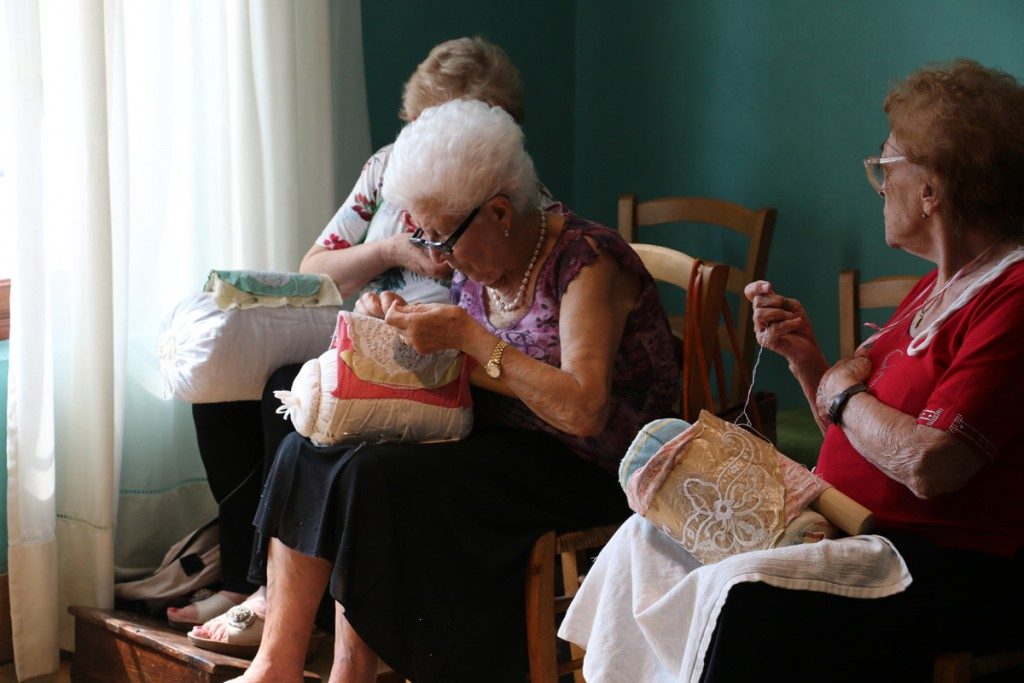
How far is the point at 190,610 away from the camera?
2.41 metres

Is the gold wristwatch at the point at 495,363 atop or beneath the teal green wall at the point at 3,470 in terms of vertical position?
atop

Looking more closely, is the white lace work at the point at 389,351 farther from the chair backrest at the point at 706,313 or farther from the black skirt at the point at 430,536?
the chair backrest at the point at 706,313

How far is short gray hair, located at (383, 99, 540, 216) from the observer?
1.85m

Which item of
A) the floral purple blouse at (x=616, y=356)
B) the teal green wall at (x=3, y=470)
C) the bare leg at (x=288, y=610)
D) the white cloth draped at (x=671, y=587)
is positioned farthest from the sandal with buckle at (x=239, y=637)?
the white cloth draped at (x=671, y=587)

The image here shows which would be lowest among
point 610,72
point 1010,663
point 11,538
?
point 11,538

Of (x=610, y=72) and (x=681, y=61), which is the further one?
(x=610, y=72)

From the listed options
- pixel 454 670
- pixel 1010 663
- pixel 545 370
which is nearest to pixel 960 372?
pixel 1010 663

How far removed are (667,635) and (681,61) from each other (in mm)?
2011

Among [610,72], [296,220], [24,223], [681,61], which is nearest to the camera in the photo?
[24,223]

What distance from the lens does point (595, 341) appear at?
5.93ft

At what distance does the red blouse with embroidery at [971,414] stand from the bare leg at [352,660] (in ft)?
2.59

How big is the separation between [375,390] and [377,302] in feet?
0.72

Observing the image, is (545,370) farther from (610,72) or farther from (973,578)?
(610,72)

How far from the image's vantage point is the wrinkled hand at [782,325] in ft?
5.63
